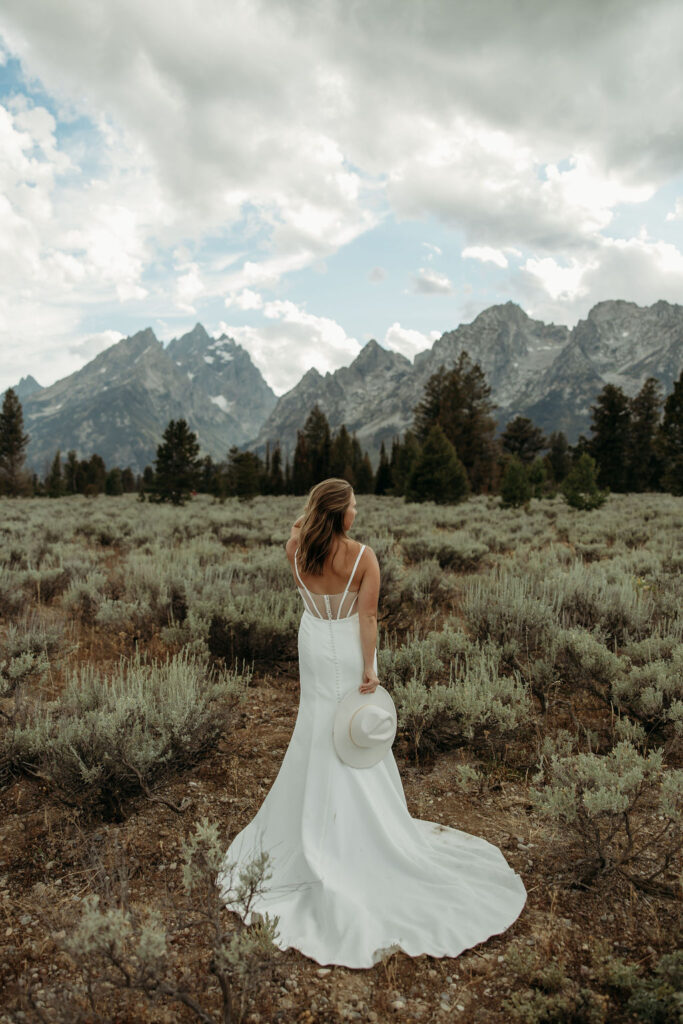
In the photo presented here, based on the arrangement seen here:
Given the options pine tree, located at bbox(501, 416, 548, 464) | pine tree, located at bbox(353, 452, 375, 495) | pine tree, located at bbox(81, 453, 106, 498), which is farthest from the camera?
pine tree, located at bbox(81, 453, 106, 498)

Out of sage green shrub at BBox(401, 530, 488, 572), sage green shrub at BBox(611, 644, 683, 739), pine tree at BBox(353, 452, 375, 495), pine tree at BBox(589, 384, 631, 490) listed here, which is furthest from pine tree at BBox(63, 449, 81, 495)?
sage green shrub at BBox(611, 644, 683, 739)

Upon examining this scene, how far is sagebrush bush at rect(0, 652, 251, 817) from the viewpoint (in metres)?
3.40

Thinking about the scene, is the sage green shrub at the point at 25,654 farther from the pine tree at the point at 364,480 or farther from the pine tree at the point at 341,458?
the pine tree at the point at 364,480

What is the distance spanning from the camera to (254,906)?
281 cm

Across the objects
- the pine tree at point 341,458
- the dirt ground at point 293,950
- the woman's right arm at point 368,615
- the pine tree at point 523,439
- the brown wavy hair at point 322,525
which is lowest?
the dirt ground at point 293,950

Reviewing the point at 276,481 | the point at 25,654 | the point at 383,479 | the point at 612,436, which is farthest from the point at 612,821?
the point at 276,481

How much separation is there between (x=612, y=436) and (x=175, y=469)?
35.6 metres

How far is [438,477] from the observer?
25203mm

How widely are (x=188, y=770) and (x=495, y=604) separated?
11.5 ft

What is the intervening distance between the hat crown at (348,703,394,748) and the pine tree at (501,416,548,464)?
183 feet

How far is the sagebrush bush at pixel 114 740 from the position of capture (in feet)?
11.1

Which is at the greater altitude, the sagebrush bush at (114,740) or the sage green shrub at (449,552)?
→ the sage green shrub at (449,552)

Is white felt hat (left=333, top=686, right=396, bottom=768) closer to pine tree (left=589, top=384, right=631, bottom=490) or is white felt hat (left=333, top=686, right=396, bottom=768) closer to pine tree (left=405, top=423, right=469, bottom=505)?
pine tree (left=405, top=423, right=469, bottom=505)

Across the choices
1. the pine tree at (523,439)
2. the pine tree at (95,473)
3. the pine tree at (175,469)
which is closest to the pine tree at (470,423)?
the pine tree at (523,439)
